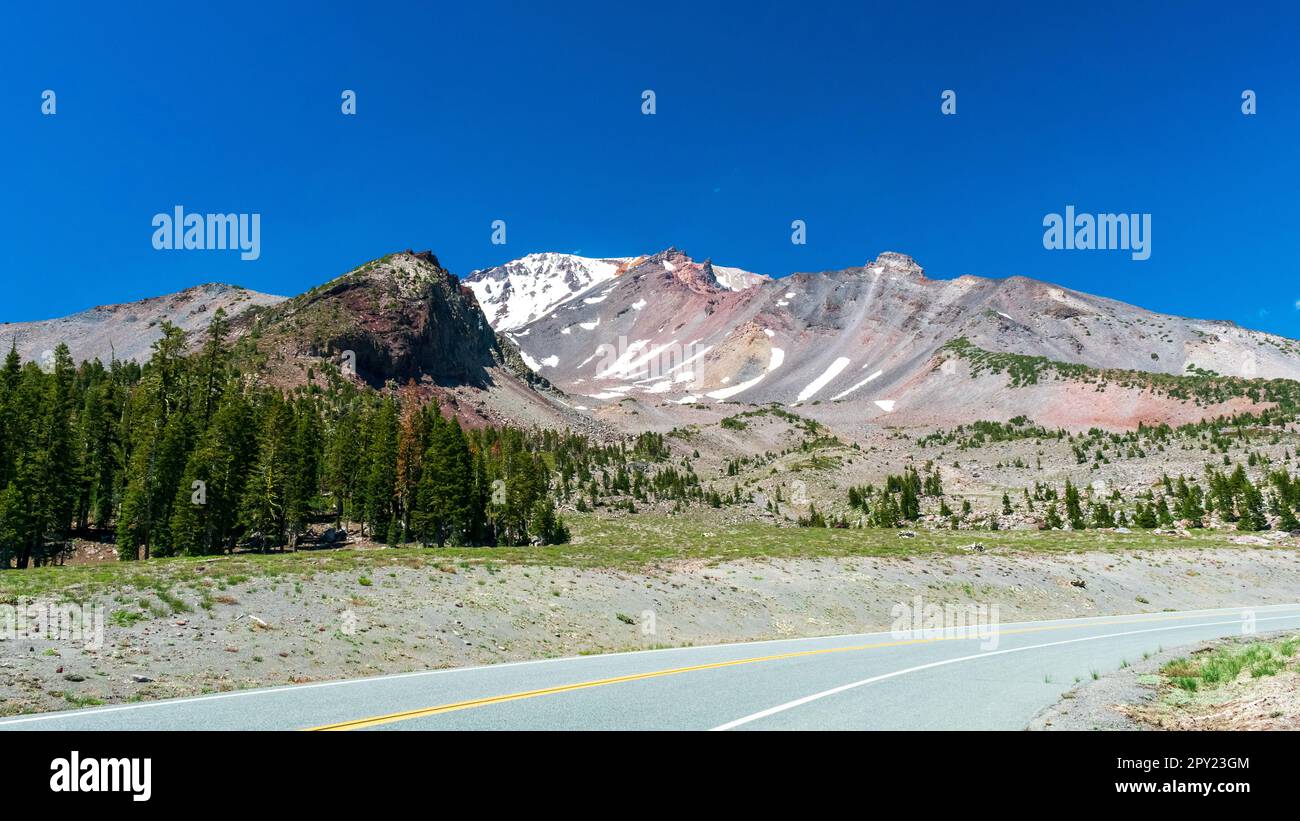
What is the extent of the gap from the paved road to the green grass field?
10.2 meters

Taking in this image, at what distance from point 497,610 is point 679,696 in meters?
12.2

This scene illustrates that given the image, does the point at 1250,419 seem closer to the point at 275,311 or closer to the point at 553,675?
the point at 553,675

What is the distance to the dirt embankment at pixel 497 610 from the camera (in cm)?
1336

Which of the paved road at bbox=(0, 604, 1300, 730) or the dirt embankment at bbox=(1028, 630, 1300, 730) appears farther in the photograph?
the paved road at bbox=(0, 604, 1300, 730)

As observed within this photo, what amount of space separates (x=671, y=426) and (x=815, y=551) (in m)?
159

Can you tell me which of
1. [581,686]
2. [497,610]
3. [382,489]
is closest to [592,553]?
[497,610]

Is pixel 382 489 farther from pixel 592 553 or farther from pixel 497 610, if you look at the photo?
pixel 497 610

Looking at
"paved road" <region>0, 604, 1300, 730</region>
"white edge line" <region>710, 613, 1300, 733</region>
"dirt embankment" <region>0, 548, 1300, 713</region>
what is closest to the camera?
"paved road" <region>0, 604, 1300, 730</region>

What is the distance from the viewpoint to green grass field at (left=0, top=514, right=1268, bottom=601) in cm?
1919

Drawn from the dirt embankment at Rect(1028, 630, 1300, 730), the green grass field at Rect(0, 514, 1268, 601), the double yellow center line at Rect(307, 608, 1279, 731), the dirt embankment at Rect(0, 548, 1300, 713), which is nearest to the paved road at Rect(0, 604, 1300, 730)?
the double yellow center line at Rect(307, 608, 1279, 731)

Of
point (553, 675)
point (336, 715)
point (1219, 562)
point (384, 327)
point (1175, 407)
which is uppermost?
point (384, 327)

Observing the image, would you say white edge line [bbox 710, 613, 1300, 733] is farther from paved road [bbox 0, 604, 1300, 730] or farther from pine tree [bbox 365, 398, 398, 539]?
pine tree [bbox 365, 398, 398, 539]
